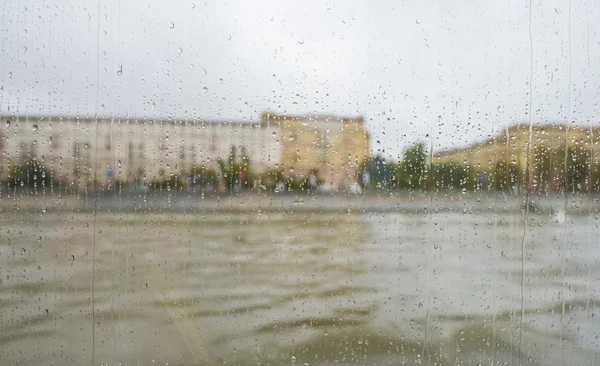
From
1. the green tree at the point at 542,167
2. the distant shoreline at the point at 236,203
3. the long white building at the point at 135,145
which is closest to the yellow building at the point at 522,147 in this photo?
the green tree at the point at 542,167

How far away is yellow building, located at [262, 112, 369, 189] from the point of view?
103 inches

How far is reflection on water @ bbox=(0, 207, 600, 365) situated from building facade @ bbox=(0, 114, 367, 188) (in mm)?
249

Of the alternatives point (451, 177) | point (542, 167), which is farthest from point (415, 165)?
point (542, 167)

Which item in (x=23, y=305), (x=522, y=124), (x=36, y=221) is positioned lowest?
(x=23, y=305)

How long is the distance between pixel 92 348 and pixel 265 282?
964 mm

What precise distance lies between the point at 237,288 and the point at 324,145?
877 millimetres

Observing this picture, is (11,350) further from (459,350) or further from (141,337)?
(459,350)

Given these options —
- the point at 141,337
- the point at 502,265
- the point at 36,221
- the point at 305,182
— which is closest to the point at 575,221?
the point at 502,265

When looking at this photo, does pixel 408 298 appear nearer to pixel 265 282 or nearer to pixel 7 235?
pixel 265 282

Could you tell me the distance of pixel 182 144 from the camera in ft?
8.63

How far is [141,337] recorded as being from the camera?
261 centimetres

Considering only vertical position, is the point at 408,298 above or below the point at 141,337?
above

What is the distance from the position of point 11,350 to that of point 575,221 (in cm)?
313

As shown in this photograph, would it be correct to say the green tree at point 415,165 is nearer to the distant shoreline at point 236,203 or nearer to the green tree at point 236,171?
the distant shoreline at point 236,203
